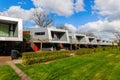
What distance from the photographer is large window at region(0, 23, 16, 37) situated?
42750 mm

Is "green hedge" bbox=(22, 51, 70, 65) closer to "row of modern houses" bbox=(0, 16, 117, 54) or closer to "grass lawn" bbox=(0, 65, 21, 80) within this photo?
"grass lawn" bbox=(0, 65, 21, 80)

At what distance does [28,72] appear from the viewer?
2239 cm

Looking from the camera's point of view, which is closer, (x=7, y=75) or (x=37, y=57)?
(x=7, y=75)

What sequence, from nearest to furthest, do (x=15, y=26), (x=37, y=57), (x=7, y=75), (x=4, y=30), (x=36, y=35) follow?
(x=7, y=75)
(x=37, y=57)
(x=4, y=30)
(x=15, y=26)
(x=36, y=35)

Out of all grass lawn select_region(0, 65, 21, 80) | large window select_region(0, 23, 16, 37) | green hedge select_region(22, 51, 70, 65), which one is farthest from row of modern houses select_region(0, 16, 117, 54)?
grass lawn select_region(0, 65, 21, 80)

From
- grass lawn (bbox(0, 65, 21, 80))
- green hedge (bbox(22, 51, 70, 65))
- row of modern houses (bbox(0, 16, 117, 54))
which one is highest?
row of modern houses (bbox(0, 16, 117, 54))

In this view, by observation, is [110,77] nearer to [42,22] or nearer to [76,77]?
[76,77]

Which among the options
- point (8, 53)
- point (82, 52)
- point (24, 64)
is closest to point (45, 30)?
point (8, 53)

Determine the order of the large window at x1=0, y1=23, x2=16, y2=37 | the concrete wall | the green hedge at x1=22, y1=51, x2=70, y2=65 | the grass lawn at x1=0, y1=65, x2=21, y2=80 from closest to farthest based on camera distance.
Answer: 1. the grass lawn at x1=0, y1=65, x2=21, y2=80
2. the green hedge at x1=22, y1=51, x2=70, y2=65
3. the concrete wall
4. the large window at x1=0, y1=23, x2=16, y2=37

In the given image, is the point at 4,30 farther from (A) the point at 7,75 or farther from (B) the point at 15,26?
(A) the point at 7,75

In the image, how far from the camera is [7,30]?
43.8 meters

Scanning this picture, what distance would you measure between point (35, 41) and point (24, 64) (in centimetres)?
2853

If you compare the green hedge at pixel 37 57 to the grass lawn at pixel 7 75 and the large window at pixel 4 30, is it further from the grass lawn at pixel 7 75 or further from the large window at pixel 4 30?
the large window at pixel 4 30

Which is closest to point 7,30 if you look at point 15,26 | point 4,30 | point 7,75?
point 4,30
